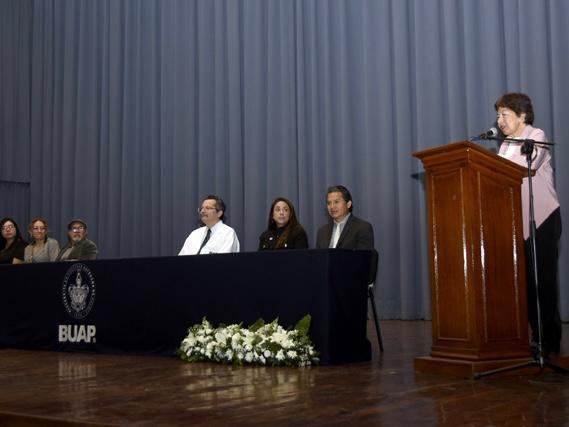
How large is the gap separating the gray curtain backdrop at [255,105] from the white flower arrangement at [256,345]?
3.08 meters

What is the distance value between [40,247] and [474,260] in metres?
4.51

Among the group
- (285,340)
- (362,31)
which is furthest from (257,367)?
(362,31)

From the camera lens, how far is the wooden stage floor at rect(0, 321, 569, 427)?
2.15 meters

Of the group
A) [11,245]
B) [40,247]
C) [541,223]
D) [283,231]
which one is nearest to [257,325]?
[283,231]

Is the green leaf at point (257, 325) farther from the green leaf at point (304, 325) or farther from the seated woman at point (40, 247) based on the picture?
the seated woman at point (40, 247)

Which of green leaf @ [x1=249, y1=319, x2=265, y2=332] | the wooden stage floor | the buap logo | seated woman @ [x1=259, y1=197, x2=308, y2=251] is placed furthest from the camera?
seated woman @ [x1=259, y1=197, x2=308, y2=251]

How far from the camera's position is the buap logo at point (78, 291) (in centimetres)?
438

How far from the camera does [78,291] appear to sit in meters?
4.43

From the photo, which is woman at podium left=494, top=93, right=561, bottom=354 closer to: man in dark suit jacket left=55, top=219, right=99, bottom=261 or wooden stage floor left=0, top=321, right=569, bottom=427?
wooden stage floor left=0, top=321, right=569, bottom=427

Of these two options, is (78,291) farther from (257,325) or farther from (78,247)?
(78,247)

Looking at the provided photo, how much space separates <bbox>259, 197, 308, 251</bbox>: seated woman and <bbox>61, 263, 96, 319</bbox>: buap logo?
3.70 feet

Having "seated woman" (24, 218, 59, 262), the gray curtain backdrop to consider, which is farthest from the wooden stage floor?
the gray curtain backdrop

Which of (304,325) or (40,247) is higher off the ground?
(40,247)

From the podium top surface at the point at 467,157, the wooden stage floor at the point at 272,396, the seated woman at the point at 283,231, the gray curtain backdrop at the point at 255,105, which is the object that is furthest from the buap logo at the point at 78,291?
the gray curtain backdrop at the point at 255,105
